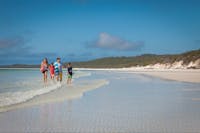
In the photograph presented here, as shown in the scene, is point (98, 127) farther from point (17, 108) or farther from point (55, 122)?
point (17, 108)

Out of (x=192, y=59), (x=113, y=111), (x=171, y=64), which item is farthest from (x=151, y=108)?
(x=171, y=64)

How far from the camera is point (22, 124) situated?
6.82 m

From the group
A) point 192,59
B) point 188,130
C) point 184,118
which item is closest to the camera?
point 188,130

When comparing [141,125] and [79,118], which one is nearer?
[141,125]

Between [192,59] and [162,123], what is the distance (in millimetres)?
71245

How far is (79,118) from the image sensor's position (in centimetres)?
760

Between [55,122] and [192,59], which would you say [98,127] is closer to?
[55,122]

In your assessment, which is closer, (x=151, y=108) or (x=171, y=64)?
(x=151, y=108)

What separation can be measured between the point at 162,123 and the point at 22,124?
3.14 m

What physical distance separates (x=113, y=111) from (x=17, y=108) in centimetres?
294

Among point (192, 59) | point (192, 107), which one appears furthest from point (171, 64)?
point (192, 107)

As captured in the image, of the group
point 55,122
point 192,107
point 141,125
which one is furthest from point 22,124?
point 192,107

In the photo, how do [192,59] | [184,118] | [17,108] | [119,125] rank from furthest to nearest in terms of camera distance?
[192,59]
[17,108]
[184,118]
[119,125]

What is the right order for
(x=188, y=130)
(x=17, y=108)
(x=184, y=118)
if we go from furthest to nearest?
1. (x=17, y=108)
2. (x=184, y=118)
3. (x=188, y=130)
